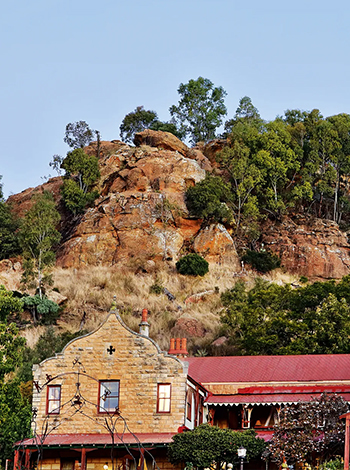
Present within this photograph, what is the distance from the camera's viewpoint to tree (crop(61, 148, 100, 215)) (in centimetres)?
8488

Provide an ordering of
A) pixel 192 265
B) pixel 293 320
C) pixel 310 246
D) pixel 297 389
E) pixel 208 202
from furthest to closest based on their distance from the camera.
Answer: pixel 310 246, pixel 208 202, pixel 192 265, pixel 293 320, pixel 297 389

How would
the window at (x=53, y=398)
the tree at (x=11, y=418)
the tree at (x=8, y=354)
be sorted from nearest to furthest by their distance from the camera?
the window at (x=53, y=398)
the tree at (x=11, y=418)
the tree at (x=8, y=354)

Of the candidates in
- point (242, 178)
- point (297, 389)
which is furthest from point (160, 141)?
point (297, 389)

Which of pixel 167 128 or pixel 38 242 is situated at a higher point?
pixel 167 128

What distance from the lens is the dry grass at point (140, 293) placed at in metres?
64.9

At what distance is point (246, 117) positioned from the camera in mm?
100625

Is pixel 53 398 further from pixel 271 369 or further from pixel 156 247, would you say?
pixel 156 247

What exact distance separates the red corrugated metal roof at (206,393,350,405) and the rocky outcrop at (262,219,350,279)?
39.2 meters

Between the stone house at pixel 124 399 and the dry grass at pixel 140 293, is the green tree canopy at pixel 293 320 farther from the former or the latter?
the stone house at pixel 124 399

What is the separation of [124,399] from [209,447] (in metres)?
4.62

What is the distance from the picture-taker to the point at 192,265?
72.8 m

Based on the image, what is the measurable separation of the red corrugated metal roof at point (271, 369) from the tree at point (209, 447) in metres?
5.27

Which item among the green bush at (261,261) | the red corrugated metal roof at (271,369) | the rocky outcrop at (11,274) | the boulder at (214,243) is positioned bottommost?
the red corrugated metal roof at (271,369)

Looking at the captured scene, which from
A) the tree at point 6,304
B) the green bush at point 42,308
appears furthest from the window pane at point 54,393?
the green bush at point 42,308
